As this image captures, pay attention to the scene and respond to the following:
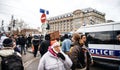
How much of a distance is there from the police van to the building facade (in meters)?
84.9

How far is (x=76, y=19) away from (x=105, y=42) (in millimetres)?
110653

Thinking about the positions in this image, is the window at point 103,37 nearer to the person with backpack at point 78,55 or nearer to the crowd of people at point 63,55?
the crowd of people at point 63,55

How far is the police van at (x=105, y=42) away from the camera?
32.0 ft

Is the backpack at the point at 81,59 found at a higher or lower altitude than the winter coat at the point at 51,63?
lower

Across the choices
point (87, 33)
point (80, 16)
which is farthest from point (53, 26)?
point (87, 33)

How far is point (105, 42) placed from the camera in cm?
1049

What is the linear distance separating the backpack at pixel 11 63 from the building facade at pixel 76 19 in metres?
Answer: 92.9

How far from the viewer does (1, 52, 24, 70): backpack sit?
3.36m

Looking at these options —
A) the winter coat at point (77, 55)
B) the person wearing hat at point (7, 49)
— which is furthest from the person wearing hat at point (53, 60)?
the winter coat at point (77, 55)

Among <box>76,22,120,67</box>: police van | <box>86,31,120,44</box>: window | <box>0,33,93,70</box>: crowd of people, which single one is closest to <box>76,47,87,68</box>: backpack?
<box>0,33,93,70</box>: crowd of people

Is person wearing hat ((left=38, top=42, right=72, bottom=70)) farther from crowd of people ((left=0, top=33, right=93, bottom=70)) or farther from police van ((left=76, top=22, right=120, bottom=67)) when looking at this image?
police van ((left=76, top=22, right=120, bottom=67))

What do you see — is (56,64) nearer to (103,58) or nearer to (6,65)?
(6,65)

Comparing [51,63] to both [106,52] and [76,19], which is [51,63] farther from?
[76,19]

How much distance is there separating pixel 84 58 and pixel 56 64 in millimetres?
1614
